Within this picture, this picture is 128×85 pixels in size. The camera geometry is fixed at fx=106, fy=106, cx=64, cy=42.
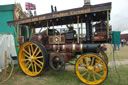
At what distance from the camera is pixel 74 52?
3822 millimetres

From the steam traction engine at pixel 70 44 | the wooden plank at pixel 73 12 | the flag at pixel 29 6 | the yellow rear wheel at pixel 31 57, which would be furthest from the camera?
the flag at pixel 29 6

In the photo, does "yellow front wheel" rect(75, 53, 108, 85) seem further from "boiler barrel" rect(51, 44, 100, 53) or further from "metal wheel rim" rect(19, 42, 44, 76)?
"metal wheel rim" rect(19, 42, 44, 76)

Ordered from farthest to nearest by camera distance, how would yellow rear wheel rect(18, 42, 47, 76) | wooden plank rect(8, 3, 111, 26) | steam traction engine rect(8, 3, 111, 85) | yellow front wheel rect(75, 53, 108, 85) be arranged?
yellow rear wheel rect(18, 42, 47, 76) < steam traction engine rect(8, 3, 111, 85) < wooden plank rect(8, 3, 111, 26) < yellow front wheel rect(75, 53, 108, 85)

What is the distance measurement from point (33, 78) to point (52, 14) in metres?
2.45

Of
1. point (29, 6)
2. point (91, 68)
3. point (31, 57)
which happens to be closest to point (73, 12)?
point (91, 68)

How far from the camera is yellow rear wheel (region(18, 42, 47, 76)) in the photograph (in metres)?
3.93

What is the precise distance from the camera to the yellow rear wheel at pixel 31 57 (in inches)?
155

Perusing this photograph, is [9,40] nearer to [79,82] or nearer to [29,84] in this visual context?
[29,84]

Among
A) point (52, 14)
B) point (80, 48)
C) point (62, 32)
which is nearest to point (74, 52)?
point (80, 48)

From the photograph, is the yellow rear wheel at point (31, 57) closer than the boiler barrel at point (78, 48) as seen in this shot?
No

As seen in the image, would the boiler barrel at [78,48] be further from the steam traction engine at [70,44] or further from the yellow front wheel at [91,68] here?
the yellow front wheel at [91,68]

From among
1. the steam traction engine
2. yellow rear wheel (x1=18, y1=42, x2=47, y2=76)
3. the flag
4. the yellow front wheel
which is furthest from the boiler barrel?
the flag

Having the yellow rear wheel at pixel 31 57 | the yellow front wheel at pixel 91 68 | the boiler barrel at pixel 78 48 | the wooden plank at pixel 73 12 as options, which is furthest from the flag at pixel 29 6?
the yellow front wheel at pixel 91 68

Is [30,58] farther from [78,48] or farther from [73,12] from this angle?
[73,12]
